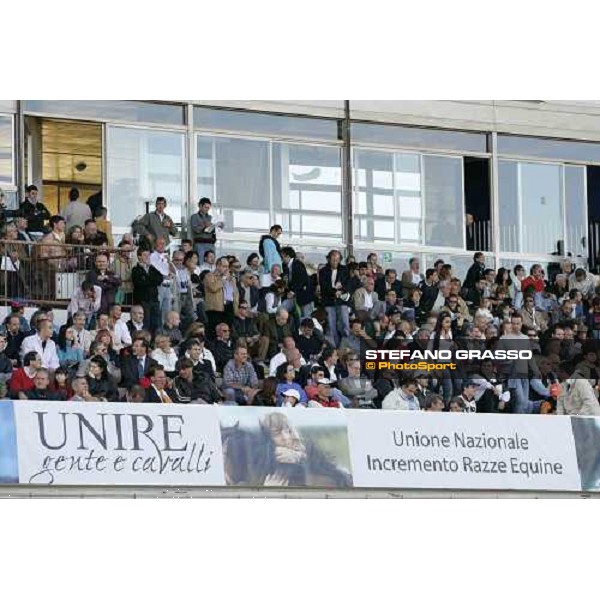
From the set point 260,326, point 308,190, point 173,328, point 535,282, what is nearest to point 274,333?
point 260,326

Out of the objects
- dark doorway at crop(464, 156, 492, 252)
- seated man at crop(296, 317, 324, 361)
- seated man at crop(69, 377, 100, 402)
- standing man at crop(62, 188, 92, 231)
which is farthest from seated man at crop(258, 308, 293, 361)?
dark doorway at crop(464, 156, 492, 252)

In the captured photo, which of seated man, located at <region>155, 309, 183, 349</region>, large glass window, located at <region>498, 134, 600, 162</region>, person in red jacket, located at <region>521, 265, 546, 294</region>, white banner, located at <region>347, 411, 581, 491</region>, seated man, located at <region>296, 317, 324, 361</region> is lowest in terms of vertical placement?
white banner, located at <region>347, 411, 581, 491</region>

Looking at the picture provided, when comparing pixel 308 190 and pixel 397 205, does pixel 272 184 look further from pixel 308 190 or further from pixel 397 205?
pixel 397 205

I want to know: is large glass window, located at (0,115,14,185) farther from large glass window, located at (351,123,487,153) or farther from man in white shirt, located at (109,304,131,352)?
large glass window, located at (351,123,487,153)

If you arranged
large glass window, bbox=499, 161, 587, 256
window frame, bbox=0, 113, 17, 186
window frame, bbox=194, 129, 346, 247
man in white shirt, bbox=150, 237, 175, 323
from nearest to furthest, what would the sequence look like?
man in white shirt, bbox=150, 237, 175, 323, window frame, bbox=0, 113, 17, 186, window frame, bbox=194, 129, 346, 247, large glass window, bbox=499, 161, 587, 256

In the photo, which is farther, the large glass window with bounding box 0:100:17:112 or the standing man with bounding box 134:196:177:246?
the large glass window with bounding box 0:100:17:112

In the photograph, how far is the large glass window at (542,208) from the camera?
3030cm

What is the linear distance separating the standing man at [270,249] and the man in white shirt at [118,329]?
3.33 meters

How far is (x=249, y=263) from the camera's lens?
85.1ft

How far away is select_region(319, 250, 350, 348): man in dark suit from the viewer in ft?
84.4

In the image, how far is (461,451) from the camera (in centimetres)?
2416

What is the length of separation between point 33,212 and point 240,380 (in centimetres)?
A: 368

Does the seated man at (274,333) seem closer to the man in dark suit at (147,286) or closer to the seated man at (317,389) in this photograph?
the seated man at (317,389)

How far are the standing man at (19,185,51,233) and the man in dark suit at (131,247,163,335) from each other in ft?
4.51
